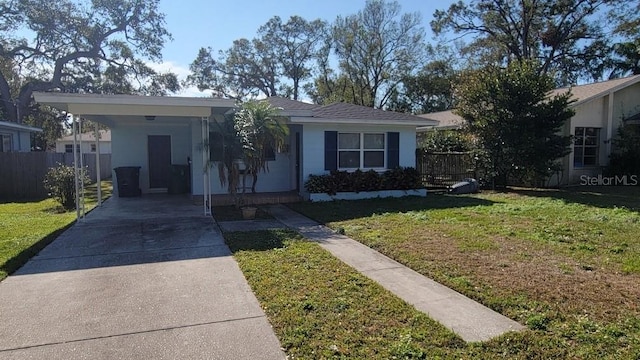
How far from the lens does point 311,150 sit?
1230cm

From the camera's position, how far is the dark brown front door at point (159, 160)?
45.8 ft

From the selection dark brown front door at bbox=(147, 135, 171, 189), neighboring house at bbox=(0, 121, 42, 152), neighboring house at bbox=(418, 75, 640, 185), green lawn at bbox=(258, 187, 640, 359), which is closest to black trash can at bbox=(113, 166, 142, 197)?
dark brown front door at bbox=(147, 135, 171, 189)

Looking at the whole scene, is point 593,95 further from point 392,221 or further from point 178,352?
point 178,352

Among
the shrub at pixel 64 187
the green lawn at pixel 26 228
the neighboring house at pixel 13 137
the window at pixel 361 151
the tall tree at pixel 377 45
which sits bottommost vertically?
the green lawn at pixel 26 228

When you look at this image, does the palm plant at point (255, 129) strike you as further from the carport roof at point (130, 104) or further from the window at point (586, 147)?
the window at point (586, 147)

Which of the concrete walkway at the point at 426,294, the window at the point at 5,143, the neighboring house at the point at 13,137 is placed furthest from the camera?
the window at the point at 5,143

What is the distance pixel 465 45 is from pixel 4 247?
104ft

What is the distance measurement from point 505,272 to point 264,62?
36.7 meters

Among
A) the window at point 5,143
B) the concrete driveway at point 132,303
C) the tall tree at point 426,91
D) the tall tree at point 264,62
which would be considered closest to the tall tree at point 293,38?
the tall tree at point 264,62

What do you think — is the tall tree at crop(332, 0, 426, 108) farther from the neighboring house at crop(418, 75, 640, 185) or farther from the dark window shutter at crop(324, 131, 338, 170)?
the dark window shutter at crop(324, 131, 338, 170)

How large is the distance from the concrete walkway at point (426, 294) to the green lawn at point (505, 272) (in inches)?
6.1

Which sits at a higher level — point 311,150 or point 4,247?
point 311,150

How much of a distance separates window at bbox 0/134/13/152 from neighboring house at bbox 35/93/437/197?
26.8ft

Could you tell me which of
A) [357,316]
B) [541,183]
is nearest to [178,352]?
[357,316]
